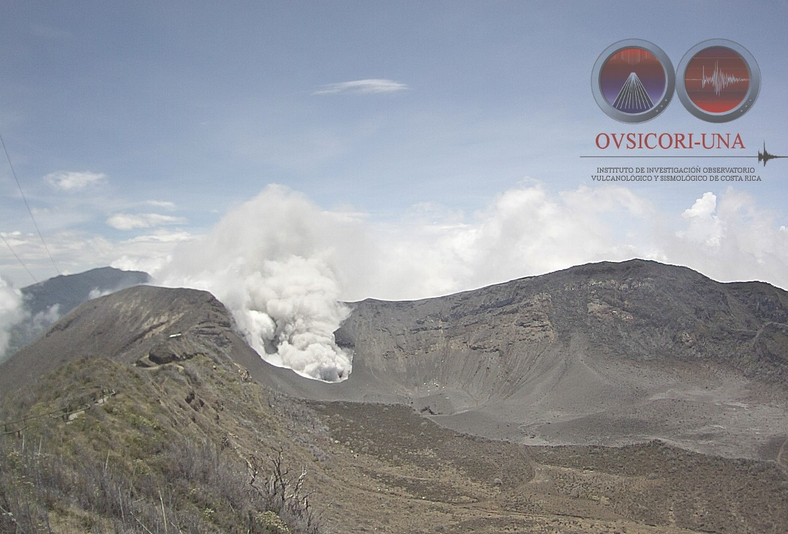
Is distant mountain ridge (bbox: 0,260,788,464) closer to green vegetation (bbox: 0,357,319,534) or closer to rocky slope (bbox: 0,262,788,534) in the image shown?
rocky slope (bbox: 0,262,788,534)

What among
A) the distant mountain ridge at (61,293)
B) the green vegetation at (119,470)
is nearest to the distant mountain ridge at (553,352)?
the green vegetation at (119,470)

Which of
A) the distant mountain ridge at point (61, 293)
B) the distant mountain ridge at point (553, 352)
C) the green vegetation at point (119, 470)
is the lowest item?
the green vegetation at point (119, 470)

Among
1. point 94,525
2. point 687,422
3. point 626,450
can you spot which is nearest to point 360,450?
point 626,450

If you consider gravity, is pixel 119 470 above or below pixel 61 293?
below

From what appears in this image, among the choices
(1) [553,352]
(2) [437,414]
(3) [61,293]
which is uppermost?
(3) [61,293]

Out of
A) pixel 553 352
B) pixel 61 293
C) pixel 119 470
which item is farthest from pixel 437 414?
pixel 61 293

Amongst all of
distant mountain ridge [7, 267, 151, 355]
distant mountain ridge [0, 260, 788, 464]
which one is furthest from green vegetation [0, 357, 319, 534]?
distant mountain ridge [7, 267, 151, 355]

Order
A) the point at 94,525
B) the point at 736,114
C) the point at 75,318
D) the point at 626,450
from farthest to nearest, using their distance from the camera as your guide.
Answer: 1. the point at 75,318
2. the point at 626,450
3. the point at 736,114
4. the point at 94,525

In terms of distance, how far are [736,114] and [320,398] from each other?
4866 cm

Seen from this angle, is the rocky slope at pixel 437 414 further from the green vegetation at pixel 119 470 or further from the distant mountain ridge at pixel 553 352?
the distant mountain ridge at pixel 553 352

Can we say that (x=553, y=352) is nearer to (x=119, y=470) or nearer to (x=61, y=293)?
(x=119, y=470)

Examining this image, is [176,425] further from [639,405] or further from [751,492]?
[639,405]

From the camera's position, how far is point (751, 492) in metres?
34.1

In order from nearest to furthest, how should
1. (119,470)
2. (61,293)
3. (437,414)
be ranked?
(119,470), (437,414), (61,293)
